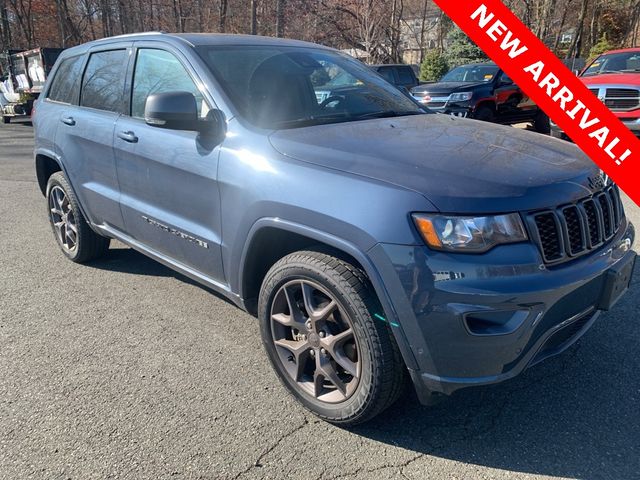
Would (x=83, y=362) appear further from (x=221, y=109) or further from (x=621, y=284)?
(x=621, y=284)

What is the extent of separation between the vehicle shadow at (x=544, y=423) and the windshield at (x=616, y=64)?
9.20 metres

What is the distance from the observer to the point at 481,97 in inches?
437

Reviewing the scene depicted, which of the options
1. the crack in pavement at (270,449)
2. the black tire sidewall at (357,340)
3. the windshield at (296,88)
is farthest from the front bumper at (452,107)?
the crack in pavement at (270,449)

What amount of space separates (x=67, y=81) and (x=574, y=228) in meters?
4.18

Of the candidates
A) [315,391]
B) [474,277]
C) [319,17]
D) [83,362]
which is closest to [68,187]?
[83,362]

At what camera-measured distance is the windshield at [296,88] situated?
2.96 meters

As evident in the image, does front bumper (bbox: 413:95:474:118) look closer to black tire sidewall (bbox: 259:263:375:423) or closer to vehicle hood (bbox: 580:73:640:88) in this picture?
vehicle hood (bbox: 580:73:640:88)

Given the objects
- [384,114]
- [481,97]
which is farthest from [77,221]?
[481,97]

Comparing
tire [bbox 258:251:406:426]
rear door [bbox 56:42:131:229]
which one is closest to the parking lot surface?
tire [bbox 258:251:406:426]

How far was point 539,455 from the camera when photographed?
2.34 m

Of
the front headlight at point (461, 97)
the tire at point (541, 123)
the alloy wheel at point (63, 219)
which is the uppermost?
the front headlight at point (461, 97)

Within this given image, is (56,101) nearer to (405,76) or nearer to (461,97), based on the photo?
(461,97)

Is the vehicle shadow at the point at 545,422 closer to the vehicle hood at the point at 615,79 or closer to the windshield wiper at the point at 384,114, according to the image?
the windshield wiper at the point at 384,114

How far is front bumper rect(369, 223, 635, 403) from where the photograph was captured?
2.01 metres
